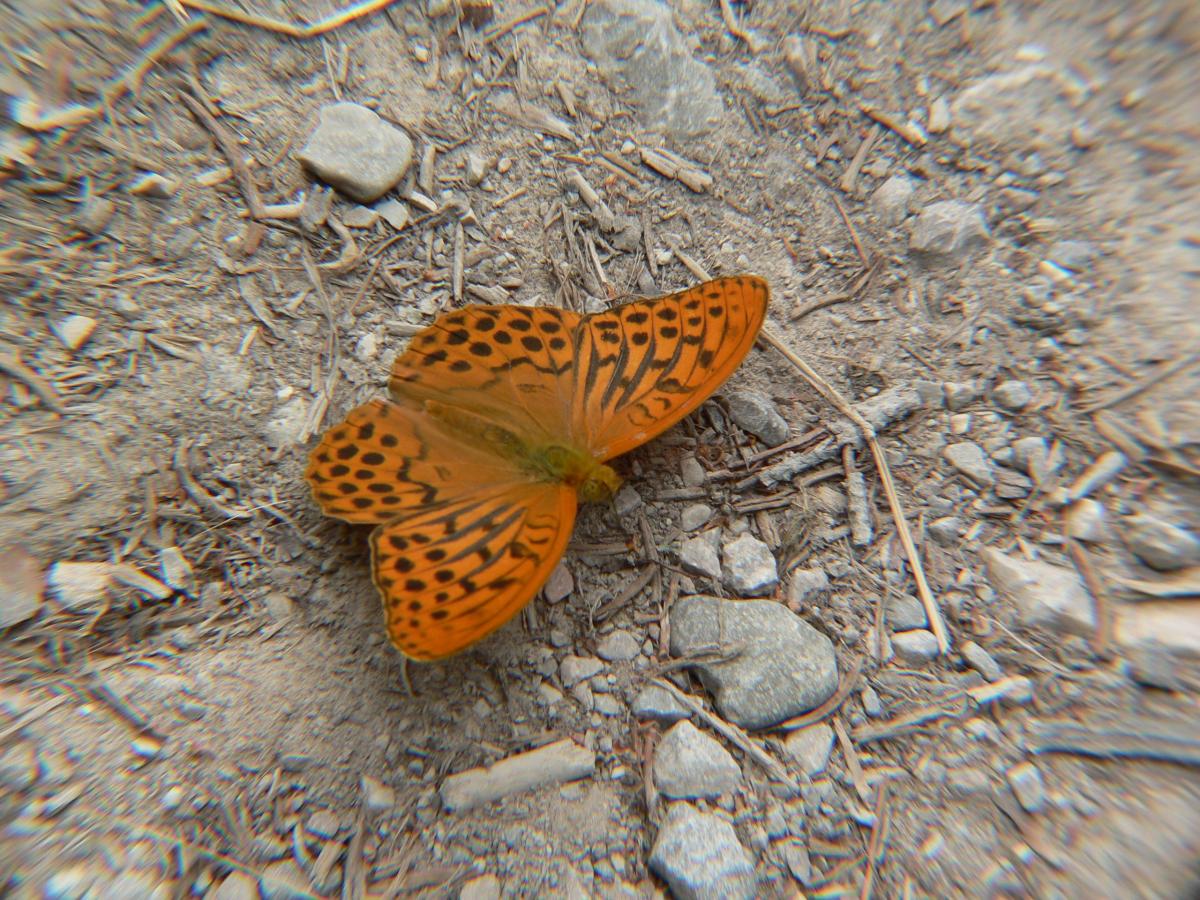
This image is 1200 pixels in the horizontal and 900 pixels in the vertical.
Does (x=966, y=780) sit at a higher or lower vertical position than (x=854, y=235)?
lower

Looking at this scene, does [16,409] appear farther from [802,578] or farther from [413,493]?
[802,578]

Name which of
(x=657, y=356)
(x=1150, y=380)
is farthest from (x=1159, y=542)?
(x=657, y=356)

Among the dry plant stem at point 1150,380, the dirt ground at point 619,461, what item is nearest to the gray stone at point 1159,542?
Result: the dirt ground at point 619,461

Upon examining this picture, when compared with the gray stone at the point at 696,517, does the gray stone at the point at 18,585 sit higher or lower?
lower

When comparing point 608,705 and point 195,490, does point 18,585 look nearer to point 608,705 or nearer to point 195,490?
point 195,490

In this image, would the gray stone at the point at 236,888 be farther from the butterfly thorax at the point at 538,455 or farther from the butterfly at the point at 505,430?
the butterfly thorax at the point at 538,455

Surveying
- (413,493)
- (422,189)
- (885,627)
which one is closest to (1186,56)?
(885,627)

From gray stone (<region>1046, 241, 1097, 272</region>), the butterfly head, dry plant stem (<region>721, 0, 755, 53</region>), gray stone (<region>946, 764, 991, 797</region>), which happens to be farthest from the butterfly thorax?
dry plant stem (<region>721, 0, 755, 53</region>)
